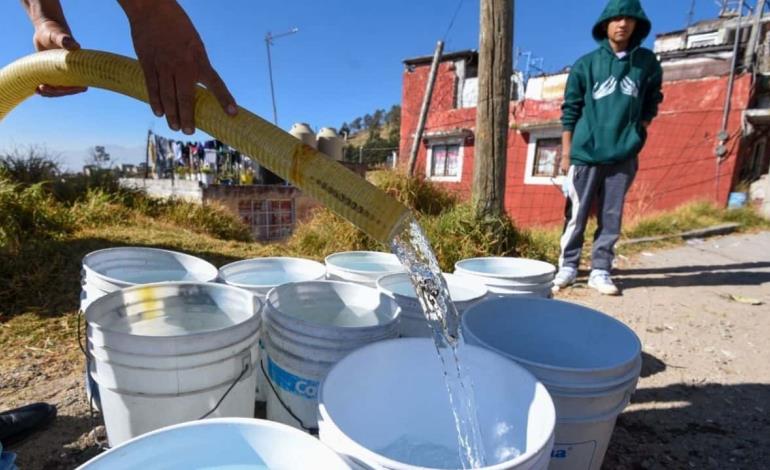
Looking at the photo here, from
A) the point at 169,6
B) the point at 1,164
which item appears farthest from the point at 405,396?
the point at 1,164

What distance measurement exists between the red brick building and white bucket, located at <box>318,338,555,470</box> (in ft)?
13.8

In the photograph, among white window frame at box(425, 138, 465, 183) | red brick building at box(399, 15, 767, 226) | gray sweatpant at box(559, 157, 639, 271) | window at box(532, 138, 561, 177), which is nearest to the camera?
gray sweatpant at box(559, 157, 639, 271)

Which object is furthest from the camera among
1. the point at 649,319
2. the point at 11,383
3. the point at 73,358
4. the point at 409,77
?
the point at 409,77

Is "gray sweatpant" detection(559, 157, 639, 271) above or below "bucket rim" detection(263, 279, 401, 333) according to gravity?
above

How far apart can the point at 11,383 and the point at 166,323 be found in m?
1.31

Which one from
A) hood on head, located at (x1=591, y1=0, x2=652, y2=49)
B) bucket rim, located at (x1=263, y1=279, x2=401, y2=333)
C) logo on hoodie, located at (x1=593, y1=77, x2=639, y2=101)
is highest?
hood on head, located at (x1=591, y1=0, x2=652, y2=49)

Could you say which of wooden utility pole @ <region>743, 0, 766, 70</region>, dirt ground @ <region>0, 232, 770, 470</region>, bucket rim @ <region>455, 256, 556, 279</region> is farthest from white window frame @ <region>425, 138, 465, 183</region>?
bucket rim @ <region>455, 256, 556, 279</region>

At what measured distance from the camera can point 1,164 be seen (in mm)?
4805

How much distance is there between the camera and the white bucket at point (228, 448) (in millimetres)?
705

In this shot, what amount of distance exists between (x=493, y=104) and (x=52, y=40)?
3226mm

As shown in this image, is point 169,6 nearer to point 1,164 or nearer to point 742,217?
point 1,164

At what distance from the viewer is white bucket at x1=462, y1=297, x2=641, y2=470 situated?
105 centimetres

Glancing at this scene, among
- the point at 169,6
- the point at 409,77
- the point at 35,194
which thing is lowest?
the point at 35,194

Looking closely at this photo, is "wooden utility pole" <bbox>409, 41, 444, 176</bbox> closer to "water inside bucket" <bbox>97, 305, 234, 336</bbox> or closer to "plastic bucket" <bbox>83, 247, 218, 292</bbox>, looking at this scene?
"plastic bucket" <bbox>83, 247, 218, 292</bbox>
